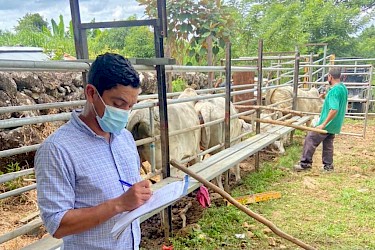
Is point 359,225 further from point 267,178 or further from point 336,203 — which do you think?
point 267,178

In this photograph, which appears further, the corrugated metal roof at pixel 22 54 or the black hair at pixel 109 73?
the corrugated metal roof at pixel 22 54

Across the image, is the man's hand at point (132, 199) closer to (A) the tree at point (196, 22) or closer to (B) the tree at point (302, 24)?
(A) the tree at point (196, 22)

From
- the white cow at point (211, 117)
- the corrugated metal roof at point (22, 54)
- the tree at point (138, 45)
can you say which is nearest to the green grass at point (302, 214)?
the white cow at point (211, 117)

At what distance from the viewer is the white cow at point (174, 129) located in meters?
2.97

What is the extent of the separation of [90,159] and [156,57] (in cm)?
155

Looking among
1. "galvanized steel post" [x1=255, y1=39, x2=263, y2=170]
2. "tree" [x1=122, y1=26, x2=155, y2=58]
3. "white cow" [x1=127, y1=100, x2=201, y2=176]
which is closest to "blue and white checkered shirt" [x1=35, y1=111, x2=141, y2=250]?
"white cow" [x1=127, y1=100, x2=201, y2=176]

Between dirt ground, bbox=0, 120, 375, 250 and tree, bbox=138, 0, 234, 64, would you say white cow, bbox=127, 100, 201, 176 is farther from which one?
tree, bbox=138, 0, 234, 64

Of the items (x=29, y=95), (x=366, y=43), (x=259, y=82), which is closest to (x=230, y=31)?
(x=259, y=82)

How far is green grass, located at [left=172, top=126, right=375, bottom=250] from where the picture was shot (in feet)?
9.79

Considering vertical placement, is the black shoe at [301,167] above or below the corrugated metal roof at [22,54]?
below

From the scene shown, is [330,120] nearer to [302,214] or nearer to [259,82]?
[259,82]

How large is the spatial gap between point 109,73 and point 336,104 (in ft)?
14.0

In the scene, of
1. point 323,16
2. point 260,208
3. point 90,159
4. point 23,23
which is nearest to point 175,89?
point 260,208

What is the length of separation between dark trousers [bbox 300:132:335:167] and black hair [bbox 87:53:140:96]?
4452 mm
